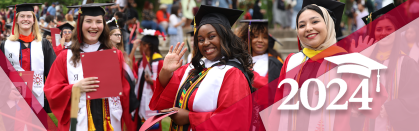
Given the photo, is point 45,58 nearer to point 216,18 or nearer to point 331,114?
point 216,18

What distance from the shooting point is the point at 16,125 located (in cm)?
452

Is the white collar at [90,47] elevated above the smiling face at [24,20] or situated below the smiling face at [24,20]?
below

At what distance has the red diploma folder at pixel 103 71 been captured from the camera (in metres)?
3.34

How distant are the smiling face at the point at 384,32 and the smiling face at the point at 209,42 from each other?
230 centimetres

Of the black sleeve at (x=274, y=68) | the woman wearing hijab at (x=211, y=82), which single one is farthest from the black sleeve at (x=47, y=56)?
the black sleeve at (x=274, y=68)

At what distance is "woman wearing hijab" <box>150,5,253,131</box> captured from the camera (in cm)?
246

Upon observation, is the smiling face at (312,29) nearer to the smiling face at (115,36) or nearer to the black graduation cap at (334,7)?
the black graduation cap at (334,7)

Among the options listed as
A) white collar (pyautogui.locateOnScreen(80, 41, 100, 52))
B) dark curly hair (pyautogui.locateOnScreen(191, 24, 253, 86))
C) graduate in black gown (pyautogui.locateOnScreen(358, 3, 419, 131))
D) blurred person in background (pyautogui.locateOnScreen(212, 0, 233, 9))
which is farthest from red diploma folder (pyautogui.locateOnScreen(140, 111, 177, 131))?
blurred person in background (pyautogui.locateOnScreen(212, 0, 233, 9))

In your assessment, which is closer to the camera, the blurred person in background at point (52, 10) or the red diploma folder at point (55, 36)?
the red diploma folder at point (55, 36)

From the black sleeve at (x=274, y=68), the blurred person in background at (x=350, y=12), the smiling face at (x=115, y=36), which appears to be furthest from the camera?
the blurred person in background at (x=350, y=12)

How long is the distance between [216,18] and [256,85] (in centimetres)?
172

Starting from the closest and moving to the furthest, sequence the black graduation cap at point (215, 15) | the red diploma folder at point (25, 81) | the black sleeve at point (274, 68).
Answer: the black graduation cap at point (215, 15)
the red diploma folder at point (25, 81)
the black sleeve at point (274, 68)

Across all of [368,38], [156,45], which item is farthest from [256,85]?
[156,45]

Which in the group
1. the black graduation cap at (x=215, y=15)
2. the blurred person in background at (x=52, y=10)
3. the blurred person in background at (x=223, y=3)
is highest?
the blurred person in background at (x=223, y=3)
